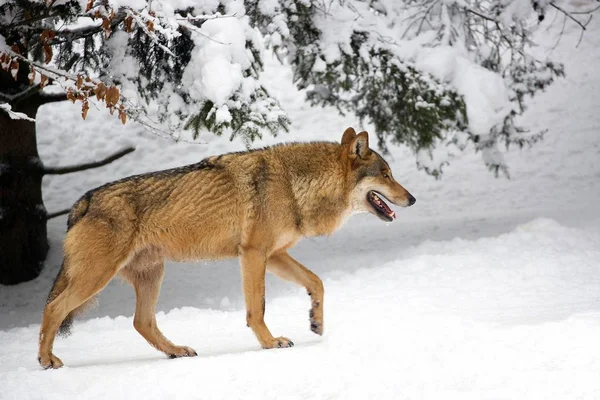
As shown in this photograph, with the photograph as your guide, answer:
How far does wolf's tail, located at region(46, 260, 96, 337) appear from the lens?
6488 mm

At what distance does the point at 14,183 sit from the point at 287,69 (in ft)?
41.8

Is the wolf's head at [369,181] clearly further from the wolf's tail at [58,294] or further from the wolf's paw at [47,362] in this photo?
the wolf's paw at [47,362]

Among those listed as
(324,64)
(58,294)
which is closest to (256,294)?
(58,294)

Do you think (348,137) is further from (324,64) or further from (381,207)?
(324,64)

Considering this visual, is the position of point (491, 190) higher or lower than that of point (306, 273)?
higher

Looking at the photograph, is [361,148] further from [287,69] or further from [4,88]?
[287,69]

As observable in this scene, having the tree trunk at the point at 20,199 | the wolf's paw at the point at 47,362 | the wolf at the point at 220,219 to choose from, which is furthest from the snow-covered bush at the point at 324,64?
the wolf's paw at the point at 47,362

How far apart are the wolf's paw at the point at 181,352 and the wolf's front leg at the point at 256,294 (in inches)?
→ 22.9

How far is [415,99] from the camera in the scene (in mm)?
11617

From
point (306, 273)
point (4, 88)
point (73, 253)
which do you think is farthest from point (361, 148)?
point (4, 88)

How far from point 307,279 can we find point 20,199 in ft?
21.2

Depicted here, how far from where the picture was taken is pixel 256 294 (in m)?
6.54

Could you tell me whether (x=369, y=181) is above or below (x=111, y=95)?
above

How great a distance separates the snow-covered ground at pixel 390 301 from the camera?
5336 mm
